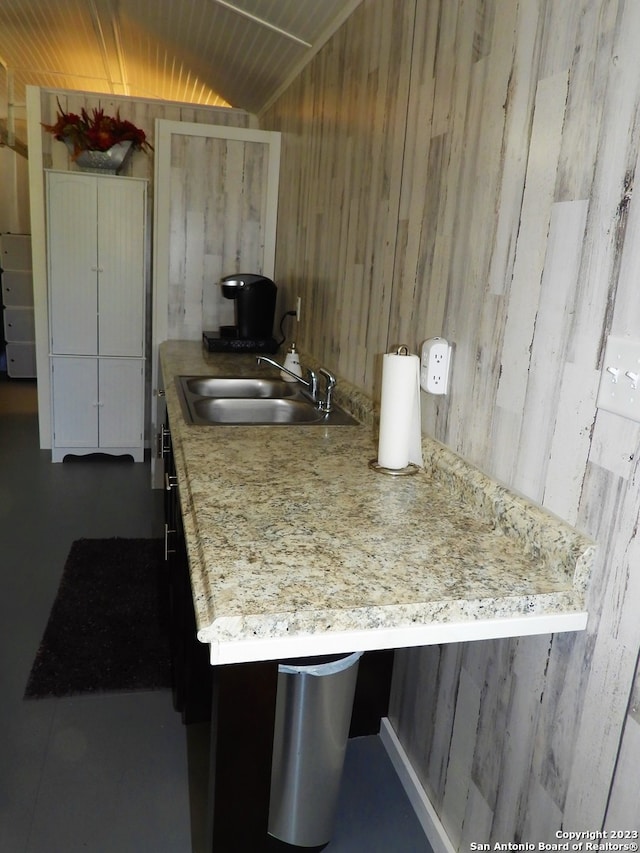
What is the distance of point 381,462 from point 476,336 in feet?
1.18

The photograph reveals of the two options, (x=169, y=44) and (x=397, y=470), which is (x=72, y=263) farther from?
(x=397, y=470)

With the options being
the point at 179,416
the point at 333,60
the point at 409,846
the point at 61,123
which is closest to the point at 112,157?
the point at 61,123

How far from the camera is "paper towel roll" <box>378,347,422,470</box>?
1.41 m

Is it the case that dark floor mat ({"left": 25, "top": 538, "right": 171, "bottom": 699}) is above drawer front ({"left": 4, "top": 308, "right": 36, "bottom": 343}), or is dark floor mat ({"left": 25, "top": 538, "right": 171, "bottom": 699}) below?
below

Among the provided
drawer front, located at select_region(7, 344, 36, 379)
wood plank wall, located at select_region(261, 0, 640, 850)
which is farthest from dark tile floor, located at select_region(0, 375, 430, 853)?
drawer front, located at select_region(7, 344, 36, 379)

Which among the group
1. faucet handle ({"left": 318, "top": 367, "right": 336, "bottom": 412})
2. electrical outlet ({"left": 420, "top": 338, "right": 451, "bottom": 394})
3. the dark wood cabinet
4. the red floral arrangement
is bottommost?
the dark wood cabinet

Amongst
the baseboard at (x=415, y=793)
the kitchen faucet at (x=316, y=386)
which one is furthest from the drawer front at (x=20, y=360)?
the baseboard at (x=415, y=793)

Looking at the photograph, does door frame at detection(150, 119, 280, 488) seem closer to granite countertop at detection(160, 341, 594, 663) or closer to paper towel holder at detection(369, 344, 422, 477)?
paper towel holder at detection(369, 344, 422, 477)

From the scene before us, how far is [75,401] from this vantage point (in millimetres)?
4156

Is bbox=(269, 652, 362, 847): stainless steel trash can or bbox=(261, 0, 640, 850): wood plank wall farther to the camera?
bbox=(269, 652, 362, 847): stainless steel trash can

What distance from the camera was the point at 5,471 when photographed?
3963mm

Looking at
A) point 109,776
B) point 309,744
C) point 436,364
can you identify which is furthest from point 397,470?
point 109,776

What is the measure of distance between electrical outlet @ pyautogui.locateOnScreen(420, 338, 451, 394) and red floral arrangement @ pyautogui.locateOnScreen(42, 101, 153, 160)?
309cm

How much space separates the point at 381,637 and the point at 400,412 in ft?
2.08
